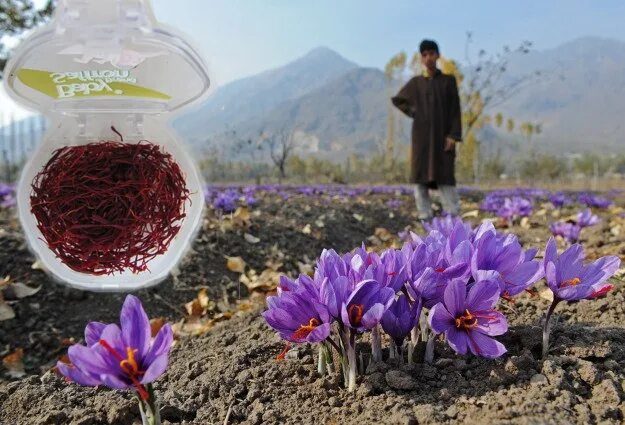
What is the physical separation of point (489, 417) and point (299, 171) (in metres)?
42.6

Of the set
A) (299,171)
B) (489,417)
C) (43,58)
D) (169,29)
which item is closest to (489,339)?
(489,417)

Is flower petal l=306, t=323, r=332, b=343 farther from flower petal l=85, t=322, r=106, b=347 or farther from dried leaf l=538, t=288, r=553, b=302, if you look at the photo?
dried leaf l=538, t=288, r=553, b=302

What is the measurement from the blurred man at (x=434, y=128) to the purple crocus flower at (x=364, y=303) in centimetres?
545

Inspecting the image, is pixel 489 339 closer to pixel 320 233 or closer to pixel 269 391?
pixel 269 391

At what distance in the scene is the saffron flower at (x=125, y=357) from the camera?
996 millimetres

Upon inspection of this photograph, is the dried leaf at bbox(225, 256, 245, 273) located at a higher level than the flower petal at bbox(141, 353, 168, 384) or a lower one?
lower

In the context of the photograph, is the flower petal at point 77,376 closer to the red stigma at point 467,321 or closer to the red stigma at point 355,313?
the red stigma at point 355,313

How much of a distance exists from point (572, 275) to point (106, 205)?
114cm

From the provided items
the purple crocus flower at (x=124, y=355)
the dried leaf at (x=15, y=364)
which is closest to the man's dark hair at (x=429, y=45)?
the dried leaf at (x=15, y=364)

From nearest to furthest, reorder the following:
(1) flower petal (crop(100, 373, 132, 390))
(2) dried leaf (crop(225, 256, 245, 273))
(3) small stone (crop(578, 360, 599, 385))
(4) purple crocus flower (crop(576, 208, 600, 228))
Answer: (1) flower petal (crop(100, 373, 132, 390)) < (3) small stone (crop(578, 360, 599, 385)) < (4) purple crocus flower (crop(576, 208, 600, 228)) < (2) dried leaf (crop(225, 256, 245, 273))

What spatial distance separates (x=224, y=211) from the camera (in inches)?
213

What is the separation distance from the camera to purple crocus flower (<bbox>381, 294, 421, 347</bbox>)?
4.41 feet

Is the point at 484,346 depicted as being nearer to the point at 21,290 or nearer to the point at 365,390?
the point at 365,390

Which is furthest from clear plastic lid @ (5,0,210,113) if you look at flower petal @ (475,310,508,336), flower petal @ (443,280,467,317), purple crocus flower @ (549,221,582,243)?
purple crocus flower @ (549,221,582,243)
